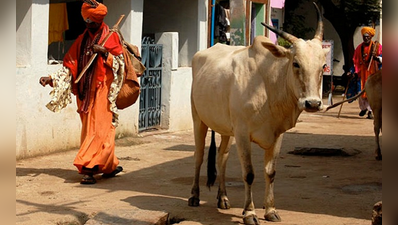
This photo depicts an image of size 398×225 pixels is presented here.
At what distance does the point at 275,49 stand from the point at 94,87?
2952mm

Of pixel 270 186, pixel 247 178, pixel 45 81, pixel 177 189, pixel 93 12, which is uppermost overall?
pixel 93 12

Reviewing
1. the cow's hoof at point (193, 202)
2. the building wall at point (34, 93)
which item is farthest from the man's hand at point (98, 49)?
the cow's hoof at point (193, 202)

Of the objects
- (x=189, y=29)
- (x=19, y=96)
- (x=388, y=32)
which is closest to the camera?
(x=388, y=32)

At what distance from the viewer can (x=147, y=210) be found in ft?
20.7

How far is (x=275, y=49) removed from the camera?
5.96 m

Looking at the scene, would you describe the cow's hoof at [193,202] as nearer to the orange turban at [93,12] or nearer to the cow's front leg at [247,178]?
the cow's front leg at [247,178]

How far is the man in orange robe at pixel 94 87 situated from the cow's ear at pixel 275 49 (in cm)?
272

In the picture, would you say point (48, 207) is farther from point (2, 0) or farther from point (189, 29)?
point (189, 29)

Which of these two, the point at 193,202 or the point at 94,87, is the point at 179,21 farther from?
the point at 193,202

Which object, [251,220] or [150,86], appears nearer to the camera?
[251,220]

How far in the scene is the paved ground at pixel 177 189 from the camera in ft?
20.7

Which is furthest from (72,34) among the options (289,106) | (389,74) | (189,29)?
(389,74)

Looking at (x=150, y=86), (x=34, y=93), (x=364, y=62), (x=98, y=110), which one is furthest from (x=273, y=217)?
(x=364, y=62)

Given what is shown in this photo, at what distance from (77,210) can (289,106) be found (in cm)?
226
